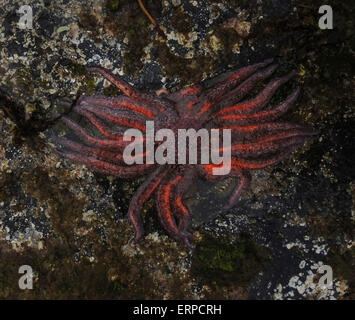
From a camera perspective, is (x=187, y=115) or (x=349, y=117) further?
(x=349, y=117)

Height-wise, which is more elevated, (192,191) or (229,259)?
(192,191)

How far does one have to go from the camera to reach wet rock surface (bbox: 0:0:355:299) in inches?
222

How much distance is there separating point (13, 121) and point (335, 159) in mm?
4511

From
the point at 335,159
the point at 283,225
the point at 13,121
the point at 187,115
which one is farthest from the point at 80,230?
the point at 335,159

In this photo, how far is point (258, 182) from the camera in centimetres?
572

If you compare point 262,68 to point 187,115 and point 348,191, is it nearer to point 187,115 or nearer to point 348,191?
point 187,115

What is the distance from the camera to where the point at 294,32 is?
18.2 feet

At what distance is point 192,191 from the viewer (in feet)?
18.9

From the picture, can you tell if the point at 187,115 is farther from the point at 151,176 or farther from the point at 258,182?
the point at 258,182

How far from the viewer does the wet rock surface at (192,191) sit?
5.63 meters

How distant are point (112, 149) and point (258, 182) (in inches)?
80.7

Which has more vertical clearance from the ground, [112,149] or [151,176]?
[112,149]
